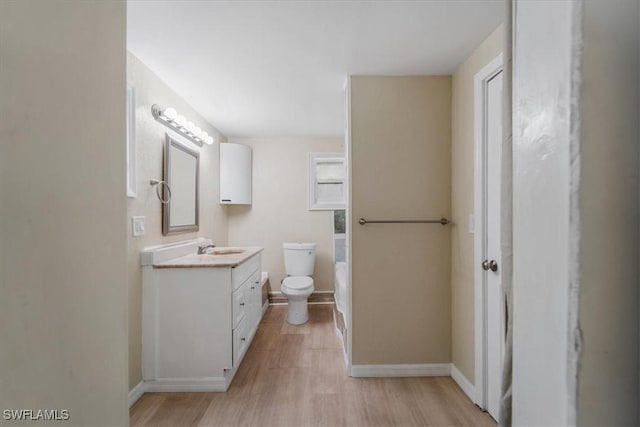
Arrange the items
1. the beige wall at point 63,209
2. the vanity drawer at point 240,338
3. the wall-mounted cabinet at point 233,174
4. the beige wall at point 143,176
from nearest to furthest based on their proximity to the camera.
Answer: the beige wall at point 63,209
the beige wall at point 143,176
the vanity drawer at point 240,338
the wall-mounted cabinet at point 233,174

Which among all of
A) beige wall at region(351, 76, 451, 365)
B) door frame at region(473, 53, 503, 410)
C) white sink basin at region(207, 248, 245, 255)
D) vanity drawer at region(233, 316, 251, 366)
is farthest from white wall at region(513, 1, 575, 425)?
white sink basin at region(207, 248, 245, 255)

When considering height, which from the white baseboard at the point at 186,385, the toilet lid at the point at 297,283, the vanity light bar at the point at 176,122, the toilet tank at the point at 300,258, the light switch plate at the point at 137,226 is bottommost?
the white baseboard at the point at 186,385

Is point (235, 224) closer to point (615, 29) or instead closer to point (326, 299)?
point (326, 299)

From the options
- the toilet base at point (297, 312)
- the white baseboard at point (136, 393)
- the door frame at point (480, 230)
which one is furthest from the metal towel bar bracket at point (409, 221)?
the white baseboard at point (136, 393)

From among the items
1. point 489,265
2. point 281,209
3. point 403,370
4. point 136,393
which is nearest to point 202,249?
point 136,393

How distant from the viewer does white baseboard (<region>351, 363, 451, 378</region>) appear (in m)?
2.03

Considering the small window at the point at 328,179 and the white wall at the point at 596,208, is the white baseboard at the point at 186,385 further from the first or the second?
the small window at the point at 328,179

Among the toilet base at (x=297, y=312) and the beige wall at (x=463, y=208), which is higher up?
the beige wall at (x=463, y=208)

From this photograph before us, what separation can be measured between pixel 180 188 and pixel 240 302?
1.12 metres

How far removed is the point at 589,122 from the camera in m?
0.31

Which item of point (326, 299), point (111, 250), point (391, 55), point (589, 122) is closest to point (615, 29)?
point (589, 122)

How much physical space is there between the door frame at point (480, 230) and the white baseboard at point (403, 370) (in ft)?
1.10

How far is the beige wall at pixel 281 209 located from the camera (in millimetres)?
3693

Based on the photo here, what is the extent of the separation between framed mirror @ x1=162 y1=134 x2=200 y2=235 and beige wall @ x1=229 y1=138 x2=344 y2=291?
103 cm
